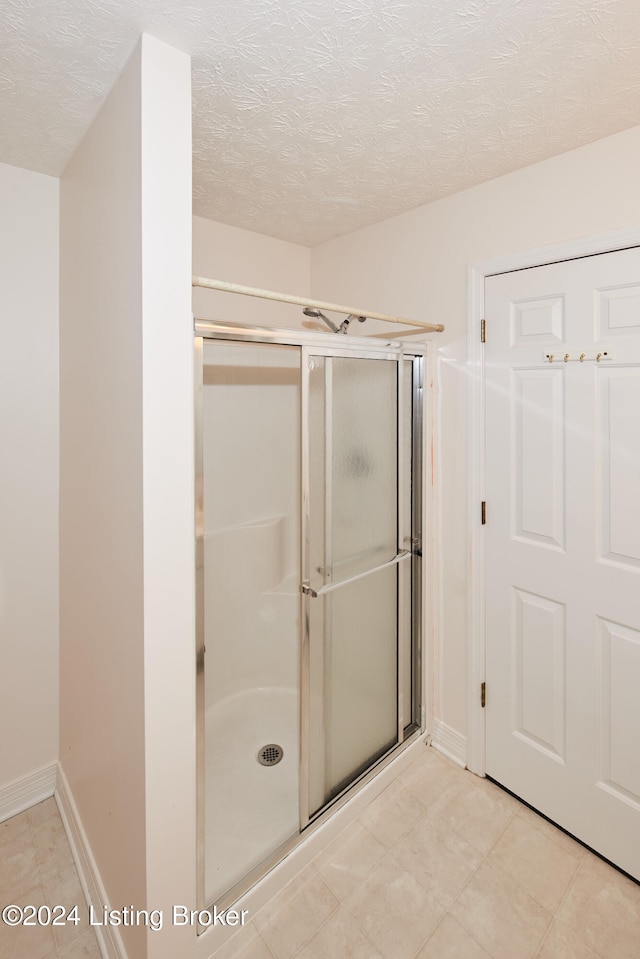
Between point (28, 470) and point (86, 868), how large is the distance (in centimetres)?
138

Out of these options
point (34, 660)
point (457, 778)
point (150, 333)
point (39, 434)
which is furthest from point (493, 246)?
point (34, 660)

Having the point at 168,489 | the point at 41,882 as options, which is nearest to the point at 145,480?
the point at 168,489

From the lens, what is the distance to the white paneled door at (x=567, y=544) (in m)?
1.57

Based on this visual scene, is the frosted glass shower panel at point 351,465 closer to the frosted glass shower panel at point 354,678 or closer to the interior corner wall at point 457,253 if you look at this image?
the frosted glass shower panel at point 354,678

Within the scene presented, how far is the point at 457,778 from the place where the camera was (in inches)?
79.2

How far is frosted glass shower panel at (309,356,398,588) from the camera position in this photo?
65.7 inches

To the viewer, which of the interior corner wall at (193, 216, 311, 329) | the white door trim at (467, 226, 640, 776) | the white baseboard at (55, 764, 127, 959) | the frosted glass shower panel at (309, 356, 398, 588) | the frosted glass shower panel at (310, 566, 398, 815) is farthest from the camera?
the interior corner wall at (193, 216, 311, 329)

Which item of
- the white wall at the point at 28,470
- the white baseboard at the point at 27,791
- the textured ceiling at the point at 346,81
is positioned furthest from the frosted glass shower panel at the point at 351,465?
the white baseboard at the point at 27,791

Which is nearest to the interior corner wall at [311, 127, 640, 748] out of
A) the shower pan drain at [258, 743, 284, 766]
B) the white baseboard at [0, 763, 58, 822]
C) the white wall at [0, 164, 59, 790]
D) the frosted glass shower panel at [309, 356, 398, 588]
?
the frosted glass shower panel at [309, 356, 398, 588]

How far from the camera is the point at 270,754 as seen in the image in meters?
2.06

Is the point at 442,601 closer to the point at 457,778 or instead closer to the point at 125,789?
the point at 457,778

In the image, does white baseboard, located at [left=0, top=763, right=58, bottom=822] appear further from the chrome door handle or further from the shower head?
the shower head

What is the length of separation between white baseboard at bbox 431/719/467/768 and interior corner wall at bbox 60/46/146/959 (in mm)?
1364

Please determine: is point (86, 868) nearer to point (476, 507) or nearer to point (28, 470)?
point (28, 470)
